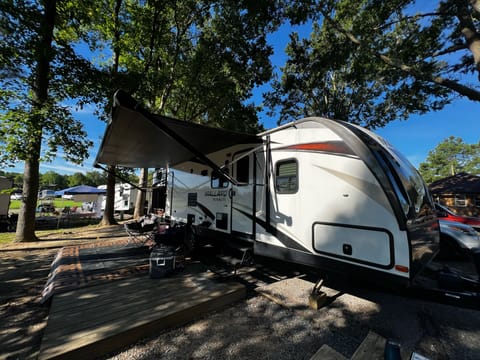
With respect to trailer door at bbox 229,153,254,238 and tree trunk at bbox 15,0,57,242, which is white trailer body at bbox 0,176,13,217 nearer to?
tree trunk at bbox 15,0,57,242

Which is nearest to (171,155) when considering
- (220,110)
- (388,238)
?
(388,238)

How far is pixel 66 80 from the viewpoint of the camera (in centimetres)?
725

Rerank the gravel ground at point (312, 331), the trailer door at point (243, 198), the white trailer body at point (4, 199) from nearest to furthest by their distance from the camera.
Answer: the gravel ground at point (312, 331)
the trailer door at point (243, 198)
the white trailer body at point (4, 199)

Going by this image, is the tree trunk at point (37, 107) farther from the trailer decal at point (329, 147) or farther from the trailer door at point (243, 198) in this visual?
the trailer decal at point (329, 147)

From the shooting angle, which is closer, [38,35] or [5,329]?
[5,329]

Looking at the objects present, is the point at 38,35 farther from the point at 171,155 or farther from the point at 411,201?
the point at 411,201

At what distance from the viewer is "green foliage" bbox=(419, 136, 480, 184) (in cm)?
4334

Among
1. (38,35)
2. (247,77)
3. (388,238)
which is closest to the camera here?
(388,238)

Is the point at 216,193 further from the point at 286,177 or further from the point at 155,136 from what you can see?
the point at 286,177

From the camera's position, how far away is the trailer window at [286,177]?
332cm

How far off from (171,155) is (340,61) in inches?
352

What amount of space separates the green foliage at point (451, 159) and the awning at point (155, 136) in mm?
54028

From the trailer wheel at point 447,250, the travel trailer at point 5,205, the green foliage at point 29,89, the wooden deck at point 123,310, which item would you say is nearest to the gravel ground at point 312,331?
the wooden deck at point 123,310

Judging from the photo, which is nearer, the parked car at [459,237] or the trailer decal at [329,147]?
the trailer decal at [329,147]
